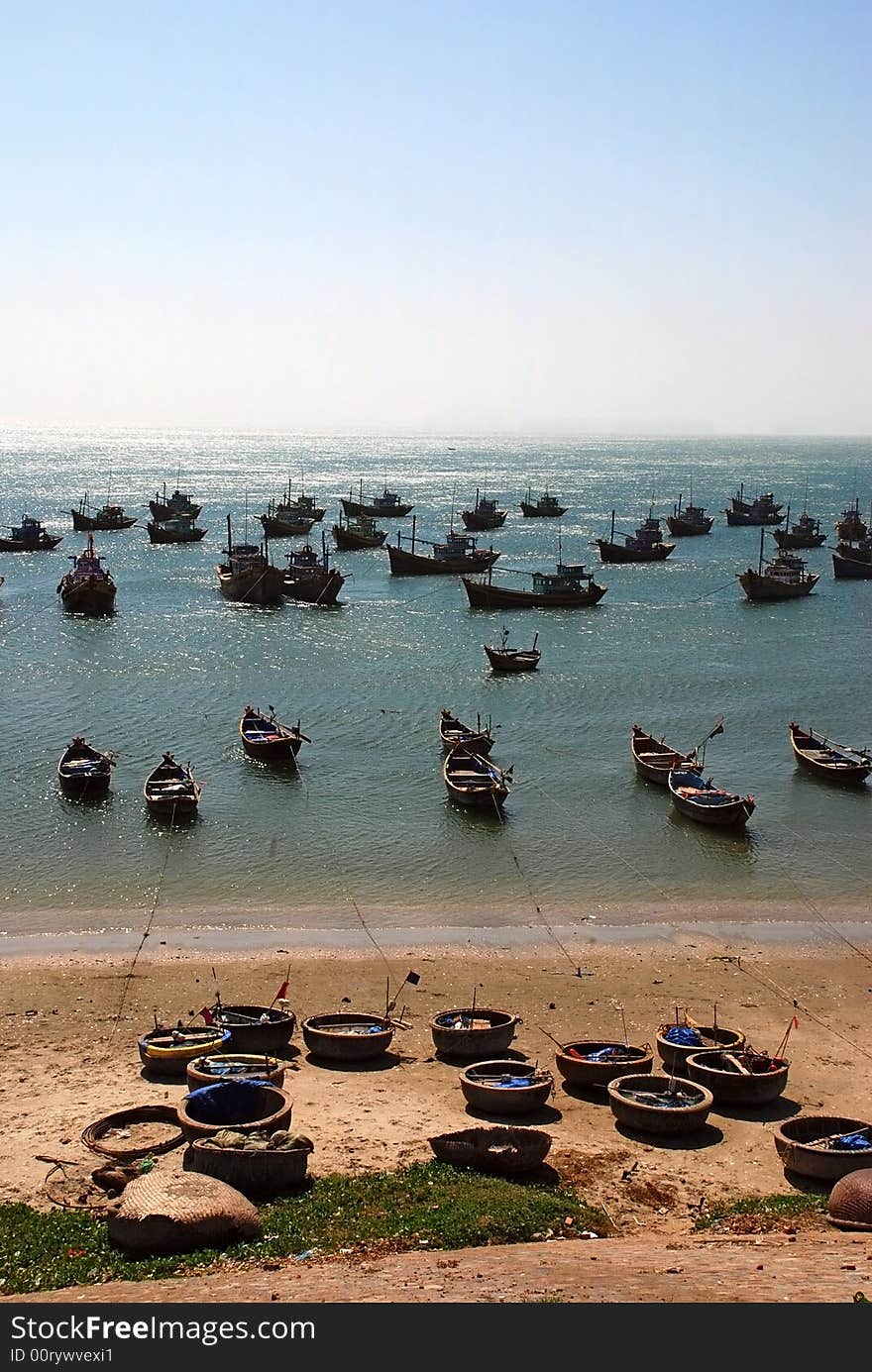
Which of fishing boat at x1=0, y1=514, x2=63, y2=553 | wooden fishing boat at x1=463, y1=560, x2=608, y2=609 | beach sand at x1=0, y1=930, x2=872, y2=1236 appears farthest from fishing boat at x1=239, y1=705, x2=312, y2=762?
fishing boat at x1=0, y1=514, x2=63, y2=553

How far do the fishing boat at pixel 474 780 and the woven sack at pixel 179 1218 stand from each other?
2555cm

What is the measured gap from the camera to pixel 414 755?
1902 inches

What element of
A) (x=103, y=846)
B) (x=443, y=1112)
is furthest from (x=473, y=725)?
(x=443, y=1112)

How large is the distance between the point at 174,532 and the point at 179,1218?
362 feet

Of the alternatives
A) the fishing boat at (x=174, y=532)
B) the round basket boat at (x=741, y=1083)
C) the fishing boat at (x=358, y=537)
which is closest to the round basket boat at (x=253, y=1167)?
the round basket boat at (x=741, y=1083)

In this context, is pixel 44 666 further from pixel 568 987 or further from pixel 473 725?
pixel 568 987

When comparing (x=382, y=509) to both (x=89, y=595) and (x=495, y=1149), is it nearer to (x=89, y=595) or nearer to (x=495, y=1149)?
(x=89, y=595)

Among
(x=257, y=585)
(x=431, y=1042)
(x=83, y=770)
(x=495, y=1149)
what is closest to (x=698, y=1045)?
(x=431, y=1042)

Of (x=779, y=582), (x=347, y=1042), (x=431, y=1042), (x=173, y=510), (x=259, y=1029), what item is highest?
(x=173, y=510)

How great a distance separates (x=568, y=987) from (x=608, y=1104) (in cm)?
608

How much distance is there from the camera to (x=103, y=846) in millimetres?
38094

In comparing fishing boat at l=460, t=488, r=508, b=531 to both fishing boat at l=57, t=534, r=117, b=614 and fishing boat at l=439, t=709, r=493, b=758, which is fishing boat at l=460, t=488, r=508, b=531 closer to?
fishing boat at l=57, t=534, r=117, b=614

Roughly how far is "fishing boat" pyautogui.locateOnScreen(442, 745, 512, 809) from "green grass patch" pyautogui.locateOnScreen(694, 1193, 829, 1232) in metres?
23.4

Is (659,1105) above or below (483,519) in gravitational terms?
below
